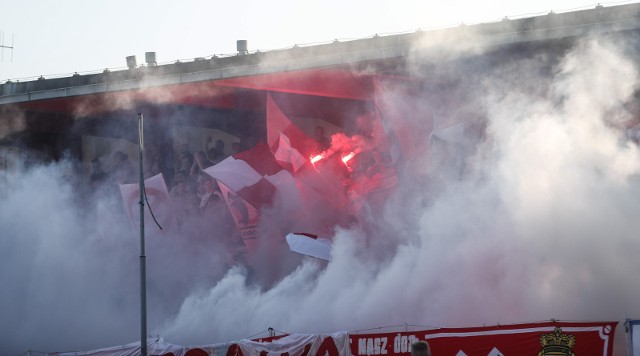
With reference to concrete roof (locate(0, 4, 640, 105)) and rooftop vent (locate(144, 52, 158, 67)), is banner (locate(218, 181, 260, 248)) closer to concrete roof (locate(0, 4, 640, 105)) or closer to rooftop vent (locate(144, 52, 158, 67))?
concrete roof (locate(0, 4, 640, 105))

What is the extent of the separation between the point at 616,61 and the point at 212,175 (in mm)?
9641

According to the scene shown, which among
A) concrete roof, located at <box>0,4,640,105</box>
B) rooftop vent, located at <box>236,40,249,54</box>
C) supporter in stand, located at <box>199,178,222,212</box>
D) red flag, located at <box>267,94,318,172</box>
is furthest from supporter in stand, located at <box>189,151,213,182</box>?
rooftop vent, located at <box>236,40,249,54</box>

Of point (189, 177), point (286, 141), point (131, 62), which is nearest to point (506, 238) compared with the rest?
point (286, 141)

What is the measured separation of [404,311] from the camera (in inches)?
702

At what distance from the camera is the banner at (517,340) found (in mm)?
13320

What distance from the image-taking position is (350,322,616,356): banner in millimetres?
13320

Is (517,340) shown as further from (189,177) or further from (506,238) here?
(189,177)

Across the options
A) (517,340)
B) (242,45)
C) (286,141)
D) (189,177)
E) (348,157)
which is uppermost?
(242,45)

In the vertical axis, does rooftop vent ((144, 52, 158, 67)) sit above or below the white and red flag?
above

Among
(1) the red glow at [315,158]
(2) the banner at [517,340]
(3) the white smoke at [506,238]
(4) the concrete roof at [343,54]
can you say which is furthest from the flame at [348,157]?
(2) the banner at [517,340]

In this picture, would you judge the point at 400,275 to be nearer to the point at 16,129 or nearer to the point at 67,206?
the point at 67,206

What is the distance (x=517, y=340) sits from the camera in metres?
13.6

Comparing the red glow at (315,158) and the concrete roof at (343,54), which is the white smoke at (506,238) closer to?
the concrete roof at (343,54)

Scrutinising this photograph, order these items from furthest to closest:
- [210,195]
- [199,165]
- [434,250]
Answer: [199,165], [210,195], [434,250]
